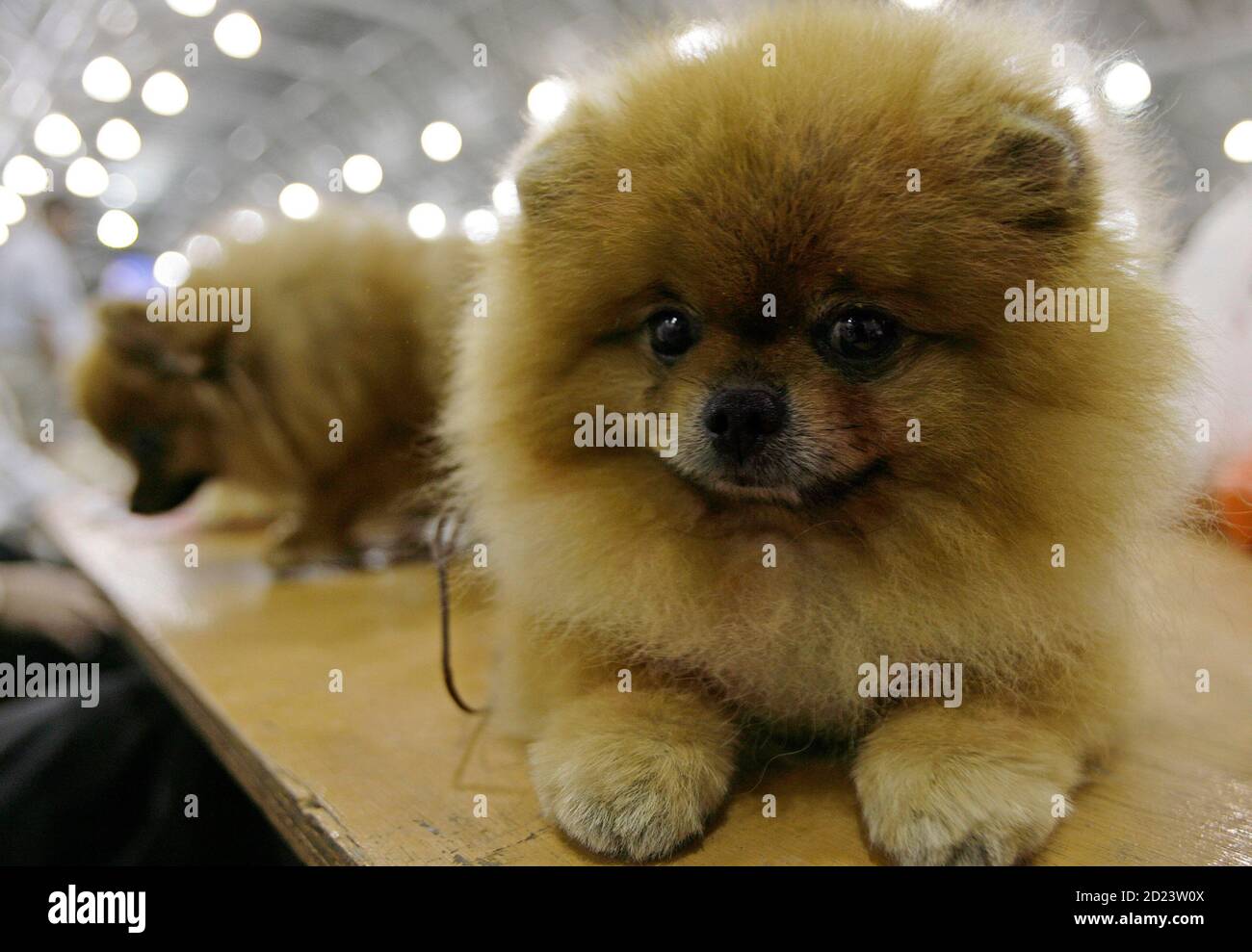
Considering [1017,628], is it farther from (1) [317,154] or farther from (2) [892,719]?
(1) [317,154]

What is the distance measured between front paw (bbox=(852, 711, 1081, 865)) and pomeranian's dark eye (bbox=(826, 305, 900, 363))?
345mm

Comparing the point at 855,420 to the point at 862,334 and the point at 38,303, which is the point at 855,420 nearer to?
the point at 862,334

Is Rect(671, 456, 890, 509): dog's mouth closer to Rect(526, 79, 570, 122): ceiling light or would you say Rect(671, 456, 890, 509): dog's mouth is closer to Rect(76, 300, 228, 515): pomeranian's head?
Rect(526, 79, 570, 122): ceiling light

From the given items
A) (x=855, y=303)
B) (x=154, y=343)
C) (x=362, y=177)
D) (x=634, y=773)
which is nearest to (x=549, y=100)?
(x=855, y=303)

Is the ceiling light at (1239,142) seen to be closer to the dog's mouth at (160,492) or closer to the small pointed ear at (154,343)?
the small pointed ear at (154,343)

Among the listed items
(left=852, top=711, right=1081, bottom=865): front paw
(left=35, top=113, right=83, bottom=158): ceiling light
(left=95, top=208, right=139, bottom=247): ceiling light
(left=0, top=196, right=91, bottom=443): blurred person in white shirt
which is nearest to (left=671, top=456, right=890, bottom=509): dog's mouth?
(left=852, top=711, right=1081, bottom=865): front paw

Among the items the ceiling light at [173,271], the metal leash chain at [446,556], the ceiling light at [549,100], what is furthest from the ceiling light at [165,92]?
the metal leash chain at [446,556]

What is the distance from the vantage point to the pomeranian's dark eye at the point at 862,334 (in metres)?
0.71

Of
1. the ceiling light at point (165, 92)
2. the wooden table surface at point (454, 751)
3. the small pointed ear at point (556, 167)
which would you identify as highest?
the ceiling light at point (165, 92)

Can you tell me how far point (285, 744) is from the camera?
1.03 m

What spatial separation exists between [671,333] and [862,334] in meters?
Result: 0.18

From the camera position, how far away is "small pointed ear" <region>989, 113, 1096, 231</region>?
2.31 feet

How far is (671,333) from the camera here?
78cm

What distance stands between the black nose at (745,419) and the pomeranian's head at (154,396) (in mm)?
1500
